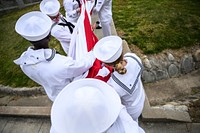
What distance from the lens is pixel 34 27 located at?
8.84ft

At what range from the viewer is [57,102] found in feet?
6.17

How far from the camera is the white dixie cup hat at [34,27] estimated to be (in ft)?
8.70

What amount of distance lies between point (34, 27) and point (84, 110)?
1.37m

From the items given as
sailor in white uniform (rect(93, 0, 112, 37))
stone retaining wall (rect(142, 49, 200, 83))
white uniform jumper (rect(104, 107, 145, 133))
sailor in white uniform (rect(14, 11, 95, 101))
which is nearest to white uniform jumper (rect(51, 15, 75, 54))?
sailor in white uniform (rect(93, 0, 112, 37))

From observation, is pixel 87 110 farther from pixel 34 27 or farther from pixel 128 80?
pixel 34 27

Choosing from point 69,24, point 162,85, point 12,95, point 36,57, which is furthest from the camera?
point 12,95

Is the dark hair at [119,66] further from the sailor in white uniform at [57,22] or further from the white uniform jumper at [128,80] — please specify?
the sailor in white uniform at [57,22]

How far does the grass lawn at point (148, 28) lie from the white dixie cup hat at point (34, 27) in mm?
2935

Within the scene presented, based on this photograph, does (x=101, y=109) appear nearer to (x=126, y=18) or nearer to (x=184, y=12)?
(x=126, y=18)

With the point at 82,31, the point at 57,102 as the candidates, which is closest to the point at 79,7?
the point at 82,31

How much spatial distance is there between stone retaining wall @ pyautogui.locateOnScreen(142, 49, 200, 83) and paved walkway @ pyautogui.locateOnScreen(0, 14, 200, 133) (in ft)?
2.23

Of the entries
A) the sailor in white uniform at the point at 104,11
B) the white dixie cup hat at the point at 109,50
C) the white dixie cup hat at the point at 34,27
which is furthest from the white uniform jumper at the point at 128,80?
the sailor in white uniform at the point at 104,11

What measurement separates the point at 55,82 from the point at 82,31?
44.4 inches

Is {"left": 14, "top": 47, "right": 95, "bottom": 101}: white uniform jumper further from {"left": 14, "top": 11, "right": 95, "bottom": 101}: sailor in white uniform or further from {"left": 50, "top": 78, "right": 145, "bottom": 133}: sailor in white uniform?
{"left": 50, "top": 78, "right": 145, "bottom": 133}: sailor in white uniform
